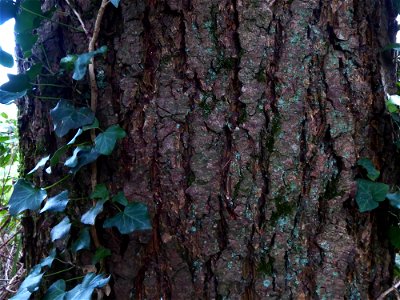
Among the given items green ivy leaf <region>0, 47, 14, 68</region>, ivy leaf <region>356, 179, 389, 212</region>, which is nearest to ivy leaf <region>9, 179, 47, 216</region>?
green ivy leaf <region>0, 47, 14, 68</region>

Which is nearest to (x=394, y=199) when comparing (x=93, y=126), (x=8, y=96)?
(x=93, y=126)

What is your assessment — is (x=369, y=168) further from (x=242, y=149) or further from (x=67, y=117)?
(x=67, y=117)

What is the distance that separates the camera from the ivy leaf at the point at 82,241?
902 millimetres

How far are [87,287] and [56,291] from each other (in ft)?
0.38

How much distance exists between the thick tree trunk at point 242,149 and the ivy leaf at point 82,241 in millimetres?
57

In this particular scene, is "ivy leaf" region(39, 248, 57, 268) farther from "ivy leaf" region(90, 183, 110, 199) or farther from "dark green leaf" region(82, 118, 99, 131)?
"dark green leaf" region(82, 118, 99, 131)

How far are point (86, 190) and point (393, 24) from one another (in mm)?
902

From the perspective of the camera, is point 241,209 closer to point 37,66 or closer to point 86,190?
point 86,190

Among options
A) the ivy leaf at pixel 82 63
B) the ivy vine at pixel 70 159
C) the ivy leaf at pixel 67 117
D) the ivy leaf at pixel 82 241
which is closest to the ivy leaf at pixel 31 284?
the ivy vine at pixel 70 159

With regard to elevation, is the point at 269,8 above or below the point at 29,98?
above

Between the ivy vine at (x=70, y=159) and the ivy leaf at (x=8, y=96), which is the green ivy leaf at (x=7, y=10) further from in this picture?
the ivy leaf at (x=8, y=96)

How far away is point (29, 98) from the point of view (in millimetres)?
1070

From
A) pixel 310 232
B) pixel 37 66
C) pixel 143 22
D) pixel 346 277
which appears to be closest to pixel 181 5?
pixel 143 22

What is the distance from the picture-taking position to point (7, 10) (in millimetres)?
943
